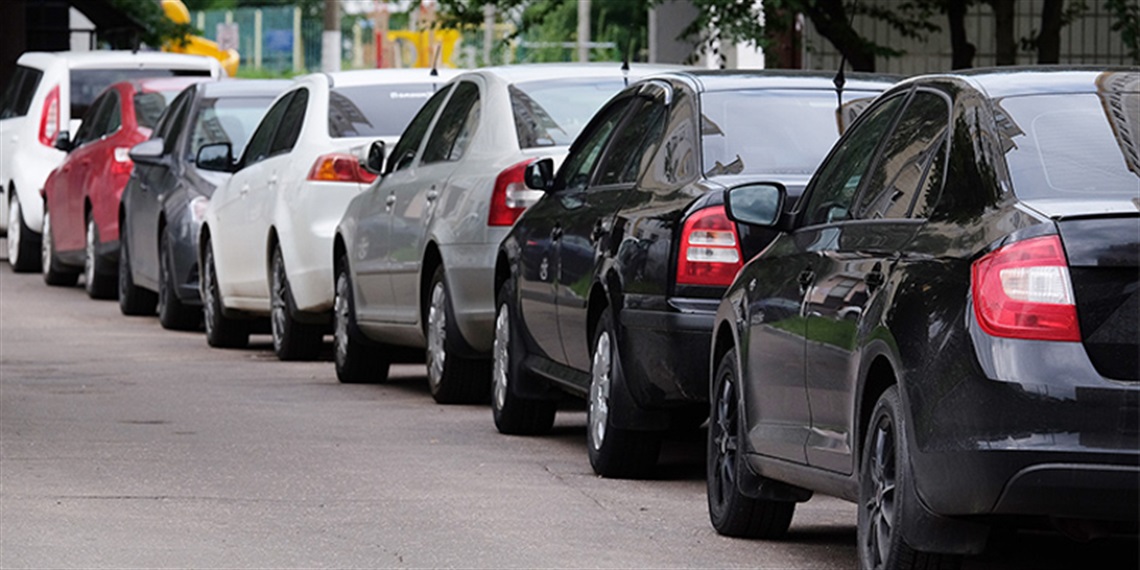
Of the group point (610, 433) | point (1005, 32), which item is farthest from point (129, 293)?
point (610, 433)

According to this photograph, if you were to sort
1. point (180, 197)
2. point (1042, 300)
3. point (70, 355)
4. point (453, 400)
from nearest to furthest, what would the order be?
point (1042, 300) → point (453, 400) → point (70, 355) → point (180, 197)

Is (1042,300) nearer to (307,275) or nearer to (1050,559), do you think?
(1050,559)

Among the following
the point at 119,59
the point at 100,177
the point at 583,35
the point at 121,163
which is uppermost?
the point at 583,35

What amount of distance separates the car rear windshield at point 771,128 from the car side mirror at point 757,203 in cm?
154

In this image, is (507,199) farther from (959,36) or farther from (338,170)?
(959,36)

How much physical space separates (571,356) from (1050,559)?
3.00 m

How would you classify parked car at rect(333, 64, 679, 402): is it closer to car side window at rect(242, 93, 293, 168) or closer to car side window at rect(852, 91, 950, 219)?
car side window at rect(242, 93, 293, 168)

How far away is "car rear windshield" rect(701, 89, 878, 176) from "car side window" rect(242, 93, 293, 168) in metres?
6.38

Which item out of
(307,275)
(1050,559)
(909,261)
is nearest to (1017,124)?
(909,261)

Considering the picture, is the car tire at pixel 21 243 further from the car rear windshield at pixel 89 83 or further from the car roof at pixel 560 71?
the car roof at pixel 560 71

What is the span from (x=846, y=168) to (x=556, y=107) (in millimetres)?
4687

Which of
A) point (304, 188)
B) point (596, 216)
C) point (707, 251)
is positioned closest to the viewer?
point (707, 251)

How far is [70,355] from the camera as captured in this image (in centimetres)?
1592

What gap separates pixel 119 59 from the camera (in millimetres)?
23391
